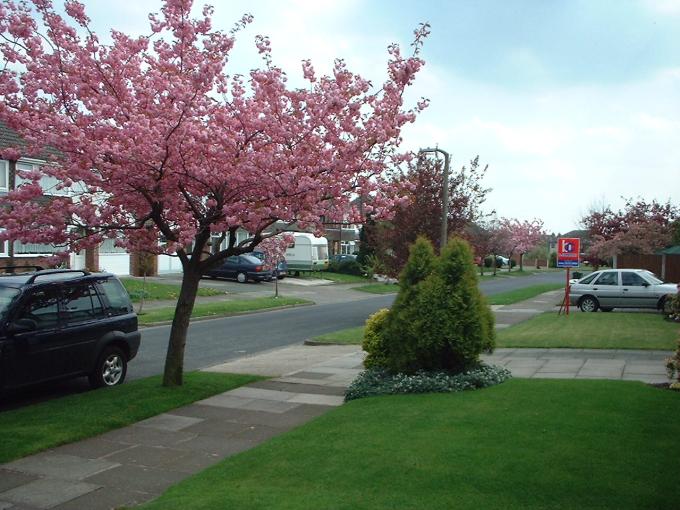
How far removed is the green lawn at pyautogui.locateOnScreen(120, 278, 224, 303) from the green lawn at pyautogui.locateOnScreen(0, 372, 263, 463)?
1797 cm

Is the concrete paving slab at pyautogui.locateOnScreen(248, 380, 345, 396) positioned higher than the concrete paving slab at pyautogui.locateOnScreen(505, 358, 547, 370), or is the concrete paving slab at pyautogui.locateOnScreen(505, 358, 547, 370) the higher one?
the concrete paving slab at pyautogui.locateOnScreen(505, 358, 547, 370)

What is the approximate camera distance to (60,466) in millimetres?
6918

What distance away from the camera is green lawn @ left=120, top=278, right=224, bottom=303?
2955cm

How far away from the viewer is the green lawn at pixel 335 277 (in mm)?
52156

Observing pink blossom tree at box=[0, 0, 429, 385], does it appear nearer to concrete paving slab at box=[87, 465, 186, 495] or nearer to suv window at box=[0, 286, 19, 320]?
suv window at box=[0, 286, 19, 320]

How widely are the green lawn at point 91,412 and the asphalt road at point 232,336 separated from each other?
3.90ft

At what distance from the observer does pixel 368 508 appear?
5066 mm

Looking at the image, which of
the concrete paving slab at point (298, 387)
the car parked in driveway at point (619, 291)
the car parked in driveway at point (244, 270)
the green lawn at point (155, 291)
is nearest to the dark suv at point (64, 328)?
the concrete paving slab at point (298, 387)

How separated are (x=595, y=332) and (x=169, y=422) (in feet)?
41.7

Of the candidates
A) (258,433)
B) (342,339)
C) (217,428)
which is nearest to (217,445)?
(258,433)

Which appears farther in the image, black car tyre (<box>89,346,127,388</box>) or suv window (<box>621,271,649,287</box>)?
suv window (<box>621,271,649,287</box>)

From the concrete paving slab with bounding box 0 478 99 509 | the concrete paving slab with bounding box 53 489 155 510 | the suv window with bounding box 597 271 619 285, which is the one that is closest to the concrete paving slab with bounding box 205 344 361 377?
the concrete paving slab with bounding box 0 478 99 509

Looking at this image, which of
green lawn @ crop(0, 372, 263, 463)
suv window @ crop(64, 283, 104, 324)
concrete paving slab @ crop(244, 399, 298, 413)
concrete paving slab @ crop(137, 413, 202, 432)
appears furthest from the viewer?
Result: suv window @ crop(64, 283, 104, 324)

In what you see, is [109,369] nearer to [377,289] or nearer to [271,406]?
[271,406]
